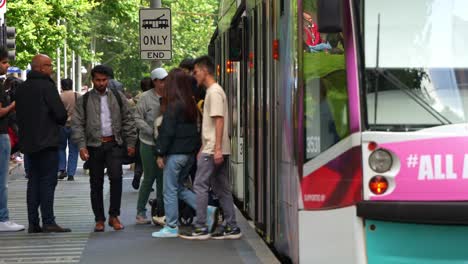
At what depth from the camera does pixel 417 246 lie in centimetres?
743

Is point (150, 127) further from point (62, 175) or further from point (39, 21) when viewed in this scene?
point (39, 21)

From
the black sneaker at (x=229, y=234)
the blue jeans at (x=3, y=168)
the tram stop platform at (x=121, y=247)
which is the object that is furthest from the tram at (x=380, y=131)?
the blue jeans at (x=3, y=168)

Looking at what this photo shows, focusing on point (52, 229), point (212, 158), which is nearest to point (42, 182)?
point (52, 229)

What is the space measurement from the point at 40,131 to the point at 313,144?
4691 mm

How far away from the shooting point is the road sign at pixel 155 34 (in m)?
20.1

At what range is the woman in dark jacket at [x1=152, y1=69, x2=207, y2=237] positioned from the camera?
11398 mm

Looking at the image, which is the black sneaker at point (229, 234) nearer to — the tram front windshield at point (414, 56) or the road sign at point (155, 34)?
the tram front windshield at point (414, 56)

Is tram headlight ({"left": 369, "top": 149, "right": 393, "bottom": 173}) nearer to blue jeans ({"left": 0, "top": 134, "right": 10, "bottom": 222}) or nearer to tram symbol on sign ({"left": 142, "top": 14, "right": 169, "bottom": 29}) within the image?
blue jeans ({"left": 0, "top": 134, "right": 10, "bottom": 222})

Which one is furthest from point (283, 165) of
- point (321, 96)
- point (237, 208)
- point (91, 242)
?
point (237, 208)

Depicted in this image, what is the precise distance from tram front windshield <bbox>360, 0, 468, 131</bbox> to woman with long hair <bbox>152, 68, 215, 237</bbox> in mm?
4036

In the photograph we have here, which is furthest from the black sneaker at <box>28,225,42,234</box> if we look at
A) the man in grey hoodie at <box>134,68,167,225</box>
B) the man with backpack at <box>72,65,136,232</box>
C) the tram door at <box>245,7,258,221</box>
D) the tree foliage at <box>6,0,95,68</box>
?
the tree foliage at <box>6,0,95,68</box>

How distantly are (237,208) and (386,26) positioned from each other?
7484 mm

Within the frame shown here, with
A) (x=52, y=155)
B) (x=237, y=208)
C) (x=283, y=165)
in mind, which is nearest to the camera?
(x=283, y=165)

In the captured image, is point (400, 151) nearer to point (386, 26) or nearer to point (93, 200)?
point (386, 26)
